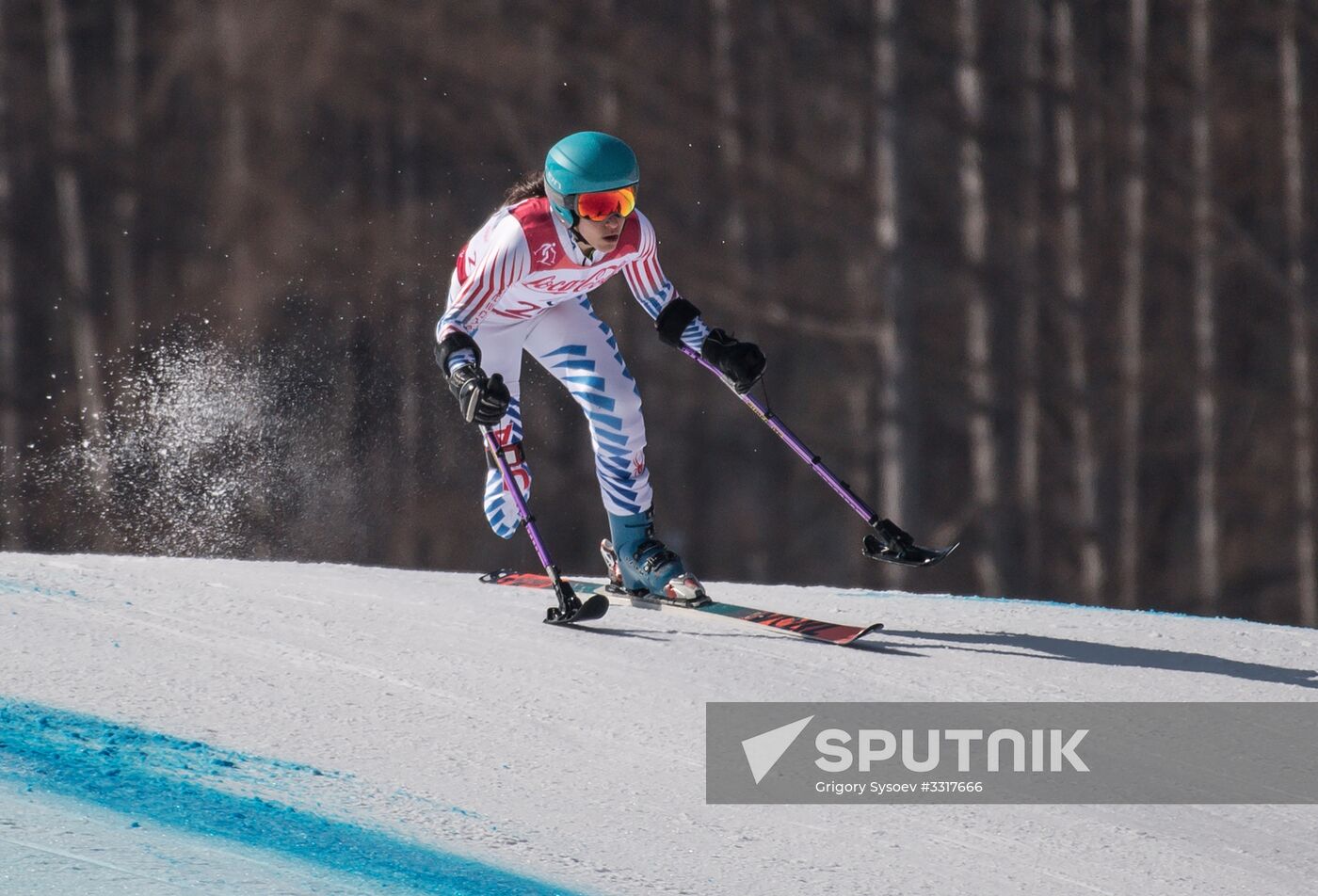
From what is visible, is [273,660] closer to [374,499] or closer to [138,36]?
[374,499]

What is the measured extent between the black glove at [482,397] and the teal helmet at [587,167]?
1.98 feet

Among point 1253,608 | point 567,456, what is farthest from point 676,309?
point 1253,608

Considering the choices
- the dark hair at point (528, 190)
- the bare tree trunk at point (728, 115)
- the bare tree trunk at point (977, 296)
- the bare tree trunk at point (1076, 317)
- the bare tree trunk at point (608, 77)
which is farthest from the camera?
the bare tree trunk at point (608, 77)

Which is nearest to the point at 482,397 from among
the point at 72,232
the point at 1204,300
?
the point at 1204,300

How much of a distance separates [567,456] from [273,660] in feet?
37.3

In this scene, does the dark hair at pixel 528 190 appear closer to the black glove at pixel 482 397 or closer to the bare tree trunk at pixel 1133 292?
the black glove at pixel 482 397

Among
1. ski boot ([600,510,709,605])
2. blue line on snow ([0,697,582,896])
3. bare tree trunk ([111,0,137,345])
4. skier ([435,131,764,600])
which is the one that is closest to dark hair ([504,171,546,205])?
skier ([435,131,764,600])

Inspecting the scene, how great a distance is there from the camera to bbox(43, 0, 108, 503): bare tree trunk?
1529cm

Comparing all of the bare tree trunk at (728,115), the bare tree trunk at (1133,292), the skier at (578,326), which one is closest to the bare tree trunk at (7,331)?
the bare tree trunk at (728,115)

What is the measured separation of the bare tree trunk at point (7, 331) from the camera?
50.3 feet

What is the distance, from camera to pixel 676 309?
4.88 metres

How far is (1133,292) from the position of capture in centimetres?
1470

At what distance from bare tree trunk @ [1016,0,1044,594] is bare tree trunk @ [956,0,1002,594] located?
834 millimetres

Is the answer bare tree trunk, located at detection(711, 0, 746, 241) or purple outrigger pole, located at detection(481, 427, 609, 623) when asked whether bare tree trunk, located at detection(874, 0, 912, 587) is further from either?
purple outrigger pole, located at detection(481, 427, 609, 623)
